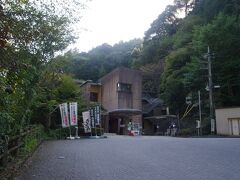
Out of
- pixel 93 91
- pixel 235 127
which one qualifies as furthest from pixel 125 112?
pixel 235 127

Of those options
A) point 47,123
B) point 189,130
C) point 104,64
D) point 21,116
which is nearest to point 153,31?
point 104,64

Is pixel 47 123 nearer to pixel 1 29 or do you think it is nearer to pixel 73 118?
pixel 73 118

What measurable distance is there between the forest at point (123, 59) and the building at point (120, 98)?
3.36 metres

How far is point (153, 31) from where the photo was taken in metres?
43.7

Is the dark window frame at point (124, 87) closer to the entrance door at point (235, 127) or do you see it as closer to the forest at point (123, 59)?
the forest at point (123, 59)

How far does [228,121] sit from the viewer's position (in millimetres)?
24781

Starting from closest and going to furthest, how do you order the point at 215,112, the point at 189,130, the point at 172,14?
the point at 215,112
the point at 189,130
the point at 172,14

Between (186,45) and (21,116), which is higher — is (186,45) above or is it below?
above

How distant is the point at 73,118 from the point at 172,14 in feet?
93.0

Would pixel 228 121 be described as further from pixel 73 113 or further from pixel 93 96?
pixel 93 96

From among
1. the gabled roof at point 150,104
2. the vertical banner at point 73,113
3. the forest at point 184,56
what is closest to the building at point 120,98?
the forest at point 184,56

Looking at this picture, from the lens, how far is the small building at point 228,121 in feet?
79.1

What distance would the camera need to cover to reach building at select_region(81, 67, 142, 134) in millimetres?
31250

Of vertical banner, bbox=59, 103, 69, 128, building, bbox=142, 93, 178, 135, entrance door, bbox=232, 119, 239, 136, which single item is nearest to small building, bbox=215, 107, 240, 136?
entrance door, bbox=232, 119, 239, 136
